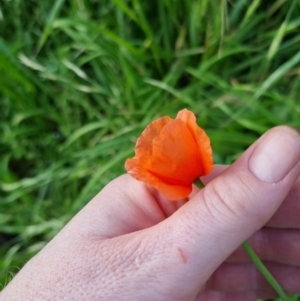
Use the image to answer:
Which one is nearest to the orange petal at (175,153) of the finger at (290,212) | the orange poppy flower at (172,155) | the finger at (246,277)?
the orange poppy flower at (172,155)

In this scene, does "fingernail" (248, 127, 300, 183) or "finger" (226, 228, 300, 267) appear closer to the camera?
"fingernail" (248, 127, 300, 183)

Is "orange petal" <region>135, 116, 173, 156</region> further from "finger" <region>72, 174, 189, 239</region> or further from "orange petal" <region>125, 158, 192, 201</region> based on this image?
"finger" <region>72, 174, 189, 239</region>

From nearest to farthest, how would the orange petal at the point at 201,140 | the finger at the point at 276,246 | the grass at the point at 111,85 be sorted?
the orange petal at the point at 201,140, the finger at the point at 276,246, the grass at the point at 111,85

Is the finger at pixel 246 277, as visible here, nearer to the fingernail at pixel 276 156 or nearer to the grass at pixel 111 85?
the grass at pixel 111 85

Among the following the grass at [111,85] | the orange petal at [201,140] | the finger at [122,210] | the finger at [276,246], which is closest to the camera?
the orange petal at [201,140]

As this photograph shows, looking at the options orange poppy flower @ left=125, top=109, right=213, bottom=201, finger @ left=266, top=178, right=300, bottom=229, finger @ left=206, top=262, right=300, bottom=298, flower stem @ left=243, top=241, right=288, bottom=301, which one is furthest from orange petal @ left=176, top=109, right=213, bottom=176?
finger @ left=206, top=262, right=300, bottom=298

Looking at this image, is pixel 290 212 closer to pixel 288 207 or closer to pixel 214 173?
pixel 288 207

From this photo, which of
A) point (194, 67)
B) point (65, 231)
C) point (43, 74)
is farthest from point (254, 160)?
point (43, 74)

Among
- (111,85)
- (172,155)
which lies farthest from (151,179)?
(111,85)
